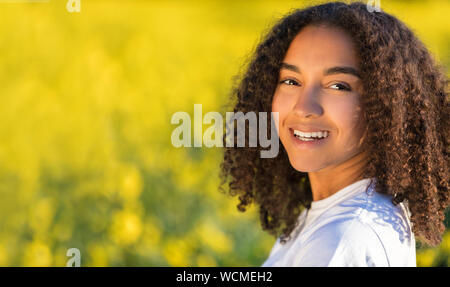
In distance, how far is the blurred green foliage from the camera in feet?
9.68

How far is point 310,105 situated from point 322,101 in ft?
0.09

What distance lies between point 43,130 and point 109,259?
1.19 meters

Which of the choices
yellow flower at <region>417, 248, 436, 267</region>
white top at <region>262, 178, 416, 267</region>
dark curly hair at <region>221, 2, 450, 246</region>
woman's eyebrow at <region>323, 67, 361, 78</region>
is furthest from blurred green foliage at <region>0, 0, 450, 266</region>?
white top at <region>262, 178, 416, 267</region>

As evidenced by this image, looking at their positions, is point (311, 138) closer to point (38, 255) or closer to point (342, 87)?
point (342, 87)

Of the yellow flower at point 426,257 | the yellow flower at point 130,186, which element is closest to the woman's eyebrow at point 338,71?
the yellow flower at point 426,257

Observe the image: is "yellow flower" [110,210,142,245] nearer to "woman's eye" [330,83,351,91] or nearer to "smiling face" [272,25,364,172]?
"smiling face" [272,25,364,172]

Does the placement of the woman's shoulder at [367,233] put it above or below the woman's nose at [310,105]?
below

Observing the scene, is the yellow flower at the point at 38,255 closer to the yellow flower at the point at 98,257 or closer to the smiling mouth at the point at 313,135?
the yellow flower at the point at 98,257

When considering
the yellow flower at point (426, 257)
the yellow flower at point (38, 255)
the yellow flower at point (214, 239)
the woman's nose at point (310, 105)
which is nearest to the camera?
the woman's nose at point (310, 105)

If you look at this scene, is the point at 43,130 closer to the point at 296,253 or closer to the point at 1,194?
the point at 1,194

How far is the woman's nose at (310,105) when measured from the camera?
1.38 metres

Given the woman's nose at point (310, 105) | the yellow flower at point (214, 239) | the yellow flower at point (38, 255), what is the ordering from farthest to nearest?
the yellow flower at point (214, 239), the yellow flower at point (38, 255), the woman's nose at point (310, 105)

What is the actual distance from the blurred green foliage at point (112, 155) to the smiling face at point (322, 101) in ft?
1.28

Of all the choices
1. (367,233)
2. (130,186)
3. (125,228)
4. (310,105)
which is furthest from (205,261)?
(367,233)
